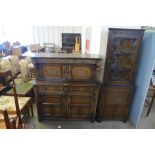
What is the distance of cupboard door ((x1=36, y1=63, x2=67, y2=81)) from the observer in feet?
7.30

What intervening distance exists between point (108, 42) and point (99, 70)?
1.67ft

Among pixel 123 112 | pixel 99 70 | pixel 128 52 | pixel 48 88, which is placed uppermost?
pixel 128 52

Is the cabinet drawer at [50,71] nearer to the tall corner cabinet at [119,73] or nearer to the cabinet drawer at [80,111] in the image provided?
the cabinet drawer at [80,111]

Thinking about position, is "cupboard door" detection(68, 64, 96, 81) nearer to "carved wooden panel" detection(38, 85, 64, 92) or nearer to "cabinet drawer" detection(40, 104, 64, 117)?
"carved wooden panel" detection(38, 85, 64, 92)

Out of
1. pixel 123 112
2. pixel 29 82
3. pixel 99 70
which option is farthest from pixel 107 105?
pixel 29 82

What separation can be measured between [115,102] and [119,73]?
538mm

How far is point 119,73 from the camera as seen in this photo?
2.32 metres

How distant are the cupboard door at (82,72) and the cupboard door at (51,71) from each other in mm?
118

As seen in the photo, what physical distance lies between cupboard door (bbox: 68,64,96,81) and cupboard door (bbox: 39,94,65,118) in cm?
40

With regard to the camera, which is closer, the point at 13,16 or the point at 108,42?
the point at 13,16

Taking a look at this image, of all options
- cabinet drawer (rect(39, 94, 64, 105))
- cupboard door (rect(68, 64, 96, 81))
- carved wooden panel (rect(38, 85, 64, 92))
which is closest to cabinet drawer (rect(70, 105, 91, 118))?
cabinet drawer (rect(39, 94, 64, 105))

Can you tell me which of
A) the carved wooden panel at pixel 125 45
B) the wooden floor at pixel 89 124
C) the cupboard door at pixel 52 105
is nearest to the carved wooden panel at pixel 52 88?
the cupboard door at pixel 52 105

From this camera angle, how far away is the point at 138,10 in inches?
13.1
